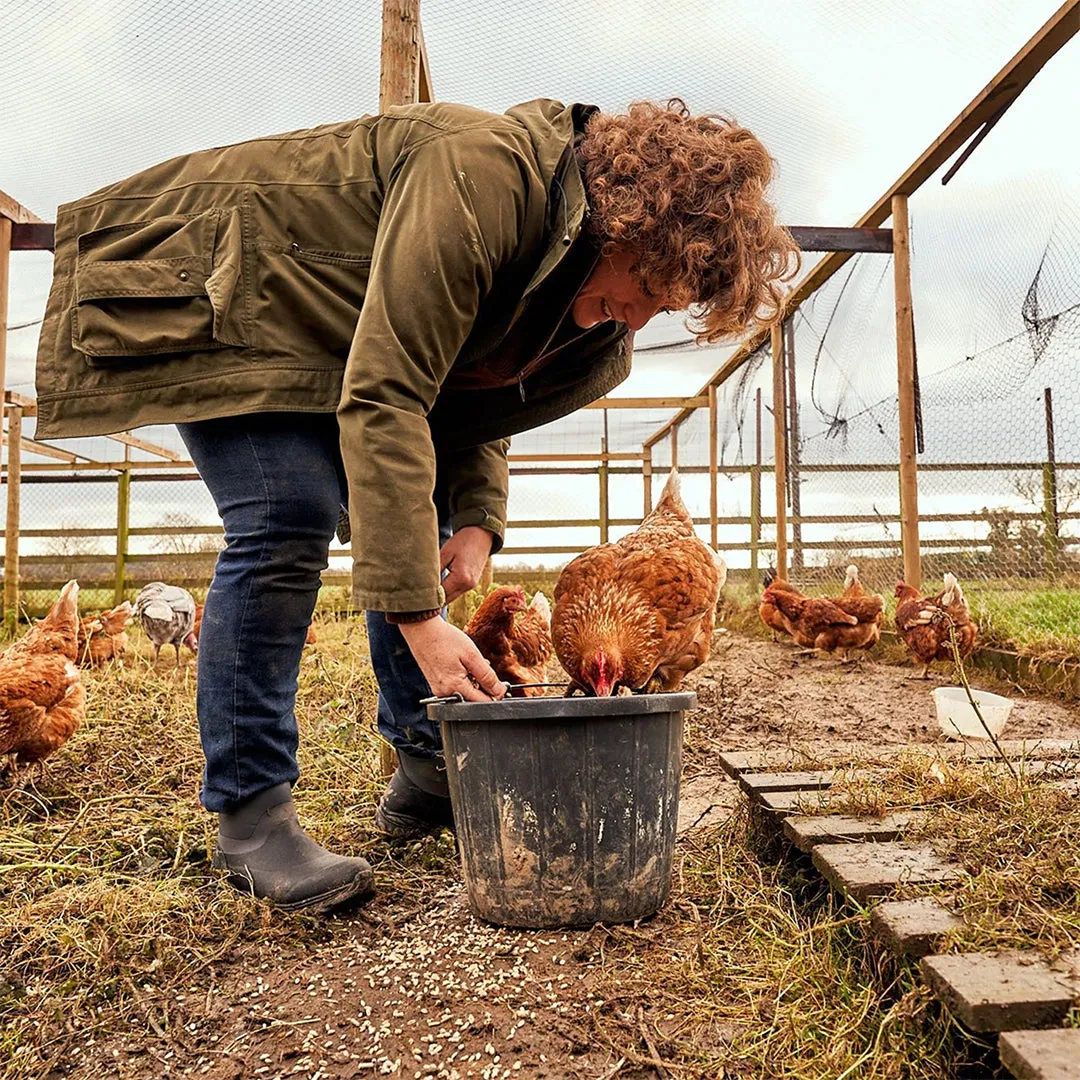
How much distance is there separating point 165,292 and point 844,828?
1.44 meters

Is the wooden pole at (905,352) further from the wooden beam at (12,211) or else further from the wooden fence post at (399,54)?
the wooden beam at (12,211)


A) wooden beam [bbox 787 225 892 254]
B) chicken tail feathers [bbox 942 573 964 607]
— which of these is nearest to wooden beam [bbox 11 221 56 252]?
wooden beam [bbox 787 225 892 254]

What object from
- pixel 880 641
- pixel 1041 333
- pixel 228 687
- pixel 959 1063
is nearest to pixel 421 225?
pixel 228 687

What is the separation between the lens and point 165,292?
4.77 feet

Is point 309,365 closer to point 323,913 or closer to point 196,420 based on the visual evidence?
point 196,420

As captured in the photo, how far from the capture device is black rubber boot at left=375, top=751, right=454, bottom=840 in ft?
6.37

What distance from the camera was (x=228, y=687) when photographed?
1.55 metres

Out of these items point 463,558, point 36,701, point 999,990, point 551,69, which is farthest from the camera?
point 551,69

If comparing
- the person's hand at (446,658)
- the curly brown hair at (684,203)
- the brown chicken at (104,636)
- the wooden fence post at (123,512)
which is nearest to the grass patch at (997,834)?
the person's hand at (446,658)

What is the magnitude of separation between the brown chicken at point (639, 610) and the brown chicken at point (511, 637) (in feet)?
0.74

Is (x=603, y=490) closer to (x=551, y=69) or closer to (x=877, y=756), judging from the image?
(x=551, y=69)

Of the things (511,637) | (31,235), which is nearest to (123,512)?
(31,235)

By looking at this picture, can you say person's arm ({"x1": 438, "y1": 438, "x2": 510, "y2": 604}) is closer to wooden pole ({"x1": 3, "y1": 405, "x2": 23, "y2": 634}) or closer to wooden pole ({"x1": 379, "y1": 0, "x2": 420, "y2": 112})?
wooden pole ({"x1": 379, "y1": 0, "x2": 420, "y2": 112})

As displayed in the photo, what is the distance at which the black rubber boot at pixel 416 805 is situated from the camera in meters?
1.94
